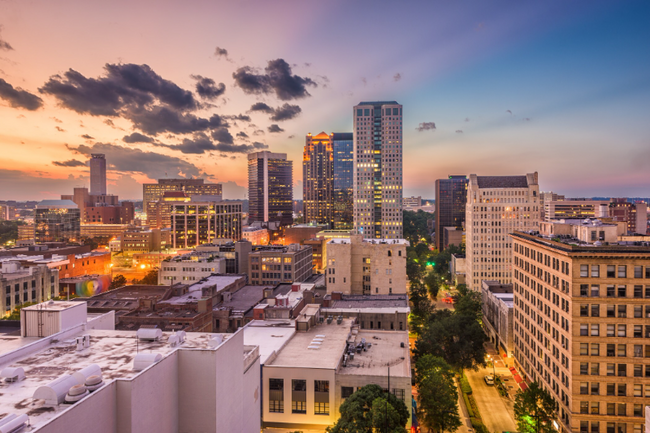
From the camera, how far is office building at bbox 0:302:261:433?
85.1ft

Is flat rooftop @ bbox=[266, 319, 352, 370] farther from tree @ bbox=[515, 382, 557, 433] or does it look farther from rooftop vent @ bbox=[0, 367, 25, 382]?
rooftop vent @ bbox=[0, 367, 25, 382]

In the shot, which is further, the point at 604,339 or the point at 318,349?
the point at 318,349

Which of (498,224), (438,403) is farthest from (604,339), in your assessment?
(498,224)

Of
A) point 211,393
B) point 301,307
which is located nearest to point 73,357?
point 211,393

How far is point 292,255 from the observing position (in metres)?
134

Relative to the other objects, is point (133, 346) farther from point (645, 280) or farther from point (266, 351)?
point (645, 280)

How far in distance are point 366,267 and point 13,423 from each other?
9621 centimetres

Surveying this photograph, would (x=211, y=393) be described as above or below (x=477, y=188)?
below

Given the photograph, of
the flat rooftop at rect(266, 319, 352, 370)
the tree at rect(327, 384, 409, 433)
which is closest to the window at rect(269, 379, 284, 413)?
the flat rooftop at rect(266, 319, 352, 370)

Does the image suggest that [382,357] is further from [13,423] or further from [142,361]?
[13,423]

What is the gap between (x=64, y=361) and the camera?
112 ft

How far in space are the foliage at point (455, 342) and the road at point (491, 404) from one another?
355cm

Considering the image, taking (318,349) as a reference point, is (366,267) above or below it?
above

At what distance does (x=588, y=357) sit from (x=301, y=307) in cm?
5405
